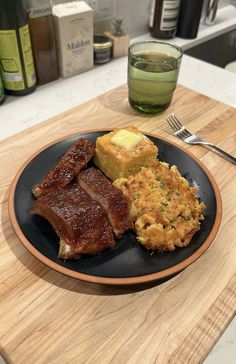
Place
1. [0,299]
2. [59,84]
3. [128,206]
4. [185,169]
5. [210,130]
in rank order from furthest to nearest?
[59,84] → [210,130] → [185,169] → [128,206] → [0,299]

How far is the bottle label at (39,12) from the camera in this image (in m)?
1.21

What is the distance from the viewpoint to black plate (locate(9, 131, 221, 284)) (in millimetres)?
717

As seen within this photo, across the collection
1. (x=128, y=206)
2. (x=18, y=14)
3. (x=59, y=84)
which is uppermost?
(x=18, y=14)

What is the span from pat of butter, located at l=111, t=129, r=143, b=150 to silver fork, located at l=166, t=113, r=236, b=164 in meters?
0.29

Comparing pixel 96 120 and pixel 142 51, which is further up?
pixel 142 51

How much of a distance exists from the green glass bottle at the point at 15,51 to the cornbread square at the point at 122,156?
51 centimetres

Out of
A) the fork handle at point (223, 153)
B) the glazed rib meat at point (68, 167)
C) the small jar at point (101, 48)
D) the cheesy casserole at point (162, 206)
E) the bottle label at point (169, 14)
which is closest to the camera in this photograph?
the cheesy casserole at point (162, 206)

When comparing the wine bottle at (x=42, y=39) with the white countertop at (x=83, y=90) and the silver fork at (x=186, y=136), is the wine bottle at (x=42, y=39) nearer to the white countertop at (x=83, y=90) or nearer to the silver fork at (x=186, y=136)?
the white countertop at (x=83, y=90)

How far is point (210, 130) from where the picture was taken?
1.26 meters

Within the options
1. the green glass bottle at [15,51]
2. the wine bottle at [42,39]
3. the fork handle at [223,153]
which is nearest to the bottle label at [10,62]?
the green glass bottle at [15,51]

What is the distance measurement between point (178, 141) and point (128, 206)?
1.48 ft

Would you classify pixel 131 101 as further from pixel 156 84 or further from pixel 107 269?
pixel 107 269

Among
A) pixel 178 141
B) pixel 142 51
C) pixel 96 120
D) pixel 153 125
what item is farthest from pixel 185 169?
pixel 142 51

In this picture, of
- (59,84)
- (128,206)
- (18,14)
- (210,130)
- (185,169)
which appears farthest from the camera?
(59,84)
